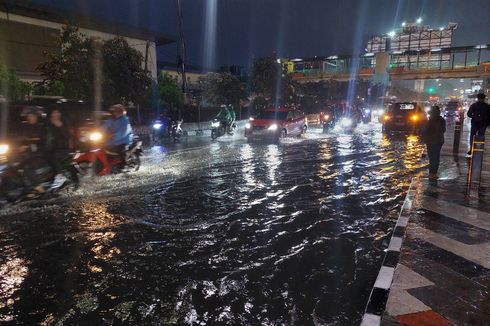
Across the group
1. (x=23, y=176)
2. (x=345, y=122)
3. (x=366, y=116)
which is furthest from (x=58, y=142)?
(x=366, y=116)

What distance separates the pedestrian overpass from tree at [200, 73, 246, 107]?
73.8ft

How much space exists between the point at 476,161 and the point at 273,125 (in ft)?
40.7

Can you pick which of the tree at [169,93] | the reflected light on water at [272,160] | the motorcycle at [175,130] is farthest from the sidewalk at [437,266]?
the tree at [169,93]

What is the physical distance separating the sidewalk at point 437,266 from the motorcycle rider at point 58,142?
6618 mm

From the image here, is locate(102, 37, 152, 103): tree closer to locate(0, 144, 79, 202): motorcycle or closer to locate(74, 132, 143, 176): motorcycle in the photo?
locate(74, 132, 143, 176): motorcycle

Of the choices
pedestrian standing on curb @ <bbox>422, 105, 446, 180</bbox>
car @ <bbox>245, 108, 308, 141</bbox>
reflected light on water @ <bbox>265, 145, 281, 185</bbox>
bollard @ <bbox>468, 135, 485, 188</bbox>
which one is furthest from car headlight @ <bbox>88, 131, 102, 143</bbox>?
car @ <bbox>245, 108, 308, 141</bbox>

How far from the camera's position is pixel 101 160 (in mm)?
9516

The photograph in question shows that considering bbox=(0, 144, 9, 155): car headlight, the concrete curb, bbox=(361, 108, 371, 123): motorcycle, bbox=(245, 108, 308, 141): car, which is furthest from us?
bbox=(361, 108, 371, 123): motorcycle

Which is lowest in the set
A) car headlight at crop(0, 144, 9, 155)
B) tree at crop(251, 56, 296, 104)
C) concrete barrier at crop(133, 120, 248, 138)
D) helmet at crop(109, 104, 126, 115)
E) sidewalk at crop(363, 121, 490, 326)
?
sidewalk at crop(363, 121, 490, 326)

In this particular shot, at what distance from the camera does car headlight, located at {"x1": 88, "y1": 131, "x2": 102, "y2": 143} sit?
9.26 metres

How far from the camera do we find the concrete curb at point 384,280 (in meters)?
3.55

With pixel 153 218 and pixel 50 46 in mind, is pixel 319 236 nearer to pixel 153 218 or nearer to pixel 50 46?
pixel 153 218

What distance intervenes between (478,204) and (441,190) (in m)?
1.17

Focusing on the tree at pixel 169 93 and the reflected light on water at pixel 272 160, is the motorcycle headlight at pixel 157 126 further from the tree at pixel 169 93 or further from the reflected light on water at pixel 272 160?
the tree at pixel 169 93
